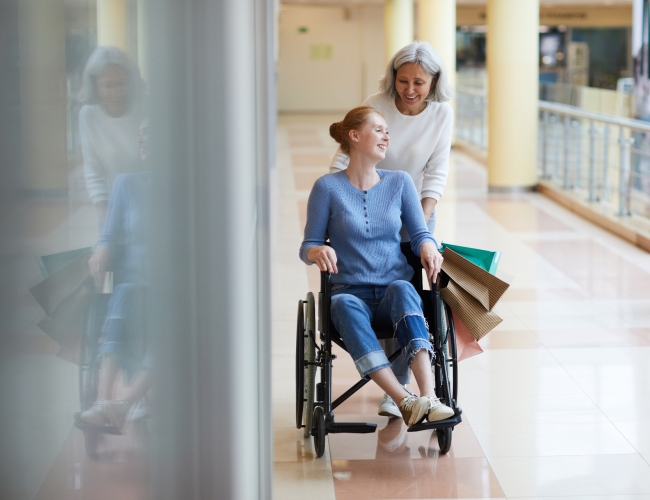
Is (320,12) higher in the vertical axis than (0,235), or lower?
higher

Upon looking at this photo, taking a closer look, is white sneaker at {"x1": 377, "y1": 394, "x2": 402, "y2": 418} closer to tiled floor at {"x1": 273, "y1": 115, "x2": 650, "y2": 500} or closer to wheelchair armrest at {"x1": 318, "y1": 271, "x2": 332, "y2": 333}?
tiled floor at {"x1": 273, "y1": 115, "x2": 650, "y2": 500}

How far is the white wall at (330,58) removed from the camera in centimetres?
2538

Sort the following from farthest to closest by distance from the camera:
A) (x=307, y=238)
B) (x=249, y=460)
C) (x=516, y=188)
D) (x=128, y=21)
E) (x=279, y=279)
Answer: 1. (x=516, y=188)
2. (x=279, y=279)
3. (x=307, y=238)
4. (x=249, y=460)
5. (x=128, y=21)

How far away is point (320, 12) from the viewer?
25.7 meters

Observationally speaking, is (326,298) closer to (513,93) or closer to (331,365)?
(331,365)

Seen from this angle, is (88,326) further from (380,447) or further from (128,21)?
(380,447)

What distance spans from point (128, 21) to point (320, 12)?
83.2 ft

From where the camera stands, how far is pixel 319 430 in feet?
9.10

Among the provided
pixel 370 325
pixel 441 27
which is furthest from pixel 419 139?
pixel 441 27

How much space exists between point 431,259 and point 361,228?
24 cm

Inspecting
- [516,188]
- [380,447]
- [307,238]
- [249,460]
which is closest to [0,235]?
[249,460]

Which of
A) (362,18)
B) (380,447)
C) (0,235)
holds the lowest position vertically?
(380,447)

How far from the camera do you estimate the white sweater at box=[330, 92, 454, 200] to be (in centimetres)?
311

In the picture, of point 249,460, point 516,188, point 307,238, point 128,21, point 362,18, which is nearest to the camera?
point 128,21
